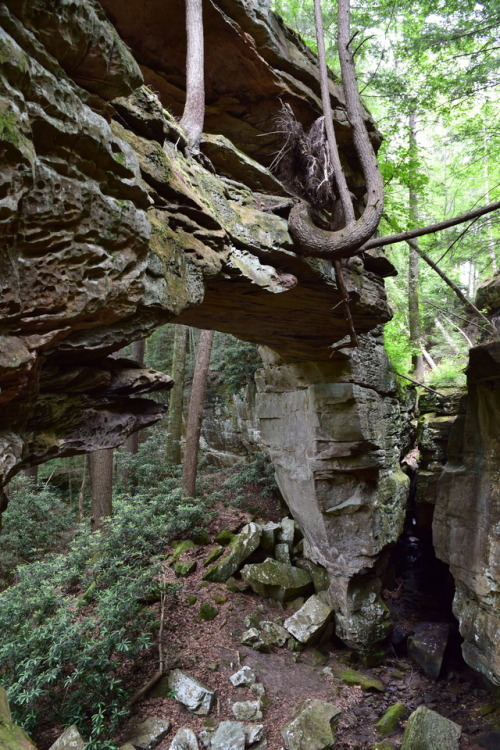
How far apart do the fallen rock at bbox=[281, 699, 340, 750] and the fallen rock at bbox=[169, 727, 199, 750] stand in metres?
1.30

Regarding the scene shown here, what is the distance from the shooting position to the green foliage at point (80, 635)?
5.02 metres

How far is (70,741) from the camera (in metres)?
4.50

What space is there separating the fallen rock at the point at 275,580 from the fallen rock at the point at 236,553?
10.1 inches

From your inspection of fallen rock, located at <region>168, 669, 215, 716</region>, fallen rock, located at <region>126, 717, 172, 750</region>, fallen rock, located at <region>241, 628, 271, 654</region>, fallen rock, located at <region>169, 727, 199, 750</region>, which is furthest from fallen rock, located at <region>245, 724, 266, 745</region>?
fallen rock, located at <region>241, 628, 271, 654</region>

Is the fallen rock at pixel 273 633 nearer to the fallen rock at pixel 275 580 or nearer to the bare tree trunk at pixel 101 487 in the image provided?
the fallen rock at pixel 275 580

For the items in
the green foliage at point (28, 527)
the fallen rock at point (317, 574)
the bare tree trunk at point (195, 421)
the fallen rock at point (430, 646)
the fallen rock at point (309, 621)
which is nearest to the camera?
the fallen rock at point (430, 646)

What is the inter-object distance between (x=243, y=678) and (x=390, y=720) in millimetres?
2391

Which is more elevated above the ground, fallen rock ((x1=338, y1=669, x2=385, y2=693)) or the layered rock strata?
the layered rock strata

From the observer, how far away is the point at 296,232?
15.6 ft

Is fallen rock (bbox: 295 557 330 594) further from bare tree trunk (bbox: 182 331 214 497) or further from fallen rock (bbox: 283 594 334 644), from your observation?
bare tree trunk (bbox: 182 331 214 497)

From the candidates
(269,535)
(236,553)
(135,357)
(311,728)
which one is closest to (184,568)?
(236,553)

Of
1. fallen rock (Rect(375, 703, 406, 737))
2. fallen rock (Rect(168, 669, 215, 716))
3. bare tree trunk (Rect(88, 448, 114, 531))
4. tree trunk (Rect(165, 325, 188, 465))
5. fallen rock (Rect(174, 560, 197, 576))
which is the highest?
tree trunk (Rect(165, 325, 188, 465))

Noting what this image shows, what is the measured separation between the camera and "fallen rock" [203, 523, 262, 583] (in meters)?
8.25

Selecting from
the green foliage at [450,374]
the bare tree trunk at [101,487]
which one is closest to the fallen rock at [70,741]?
the bare tree trunk at [101,487]
